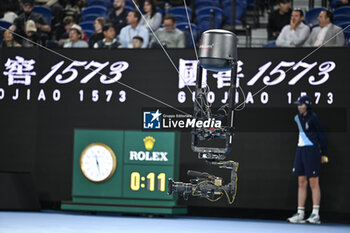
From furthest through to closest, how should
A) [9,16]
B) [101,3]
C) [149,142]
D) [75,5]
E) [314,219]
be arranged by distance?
1. [75,5]
2. [101,3]
3. [9,16]
4. [149,142]
5. [314,219]

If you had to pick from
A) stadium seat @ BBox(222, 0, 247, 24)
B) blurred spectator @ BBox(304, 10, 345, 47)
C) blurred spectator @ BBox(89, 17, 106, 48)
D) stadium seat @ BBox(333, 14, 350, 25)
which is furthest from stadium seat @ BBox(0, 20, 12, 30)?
stadium seat @ BBox(333, 14, 350, 25)

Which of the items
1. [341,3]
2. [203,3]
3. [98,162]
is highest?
[203,3]

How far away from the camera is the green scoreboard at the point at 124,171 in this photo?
11.0 m

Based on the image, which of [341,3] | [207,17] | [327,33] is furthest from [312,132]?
[207,17]

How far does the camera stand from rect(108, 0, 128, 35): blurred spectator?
1253cm

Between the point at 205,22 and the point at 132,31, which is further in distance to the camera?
the point at 205,22

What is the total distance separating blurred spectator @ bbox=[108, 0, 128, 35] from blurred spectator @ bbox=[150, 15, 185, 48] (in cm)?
94

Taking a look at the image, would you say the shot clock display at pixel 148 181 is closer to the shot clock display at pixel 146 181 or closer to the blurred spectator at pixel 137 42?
the shot clock display at pixel 146 181

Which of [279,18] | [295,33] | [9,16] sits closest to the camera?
[295,33]

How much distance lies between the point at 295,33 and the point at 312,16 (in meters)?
0.83

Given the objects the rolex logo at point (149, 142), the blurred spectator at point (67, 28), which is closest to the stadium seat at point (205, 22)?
the blurred spectator at point (67, 28)

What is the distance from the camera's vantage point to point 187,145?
1145 cm

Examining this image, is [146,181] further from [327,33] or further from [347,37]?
[347,37]

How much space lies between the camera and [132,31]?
40.0 feet
